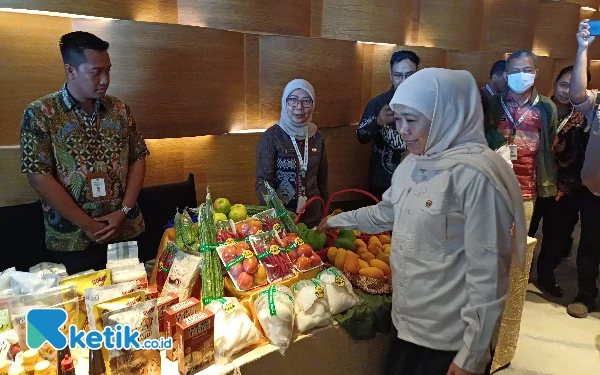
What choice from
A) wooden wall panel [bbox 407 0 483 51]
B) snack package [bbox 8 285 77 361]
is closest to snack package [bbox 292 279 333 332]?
snack package [bbox 8 285 77 361]

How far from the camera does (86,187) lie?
5.98 feet

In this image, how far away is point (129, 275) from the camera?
1.37m

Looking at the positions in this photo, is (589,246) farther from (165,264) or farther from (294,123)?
(165,264)

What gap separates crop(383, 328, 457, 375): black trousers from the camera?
1.34 metres

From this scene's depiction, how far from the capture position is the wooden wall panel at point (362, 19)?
3.44m

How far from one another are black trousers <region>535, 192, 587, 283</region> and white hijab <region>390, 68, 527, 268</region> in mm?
2192

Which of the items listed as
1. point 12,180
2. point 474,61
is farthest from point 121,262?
point 474,61

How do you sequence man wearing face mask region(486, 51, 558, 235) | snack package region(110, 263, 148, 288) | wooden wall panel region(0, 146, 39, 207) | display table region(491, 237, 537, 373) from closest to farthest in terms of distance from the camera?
snack package region(110, 263, 148, 288), display table region(491, 237, 537, 373), wooden wall panel region(0, 146, 39, 207), man wearing face mask region(486, 51, 558, 235)

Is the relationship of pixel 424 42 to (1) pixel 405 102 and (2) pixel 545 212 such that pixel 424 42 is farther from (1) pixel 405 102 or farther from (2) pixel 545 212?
(1) pixel 405 102

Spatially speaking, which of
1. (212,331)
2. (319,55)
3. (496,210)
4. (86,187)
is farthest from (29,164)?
(319,55)

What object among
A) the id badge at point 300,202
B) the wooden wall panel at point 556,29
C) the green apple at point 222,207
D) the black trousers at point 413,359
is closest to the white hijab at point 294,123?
the id badge at point 300,202

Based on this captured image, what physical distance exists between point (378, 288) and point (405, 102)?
0.70 metres

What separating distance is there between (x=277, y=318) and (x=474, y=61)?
4023mm

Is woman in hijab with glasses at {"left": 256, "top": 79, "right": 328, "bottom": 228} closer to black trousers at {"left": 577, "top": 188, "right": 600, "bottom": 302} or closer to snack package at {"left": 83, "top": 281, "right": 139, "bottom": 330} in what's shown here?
snack package at {"left": 83, "top": 281, "right": 139, "bottom": 330}
